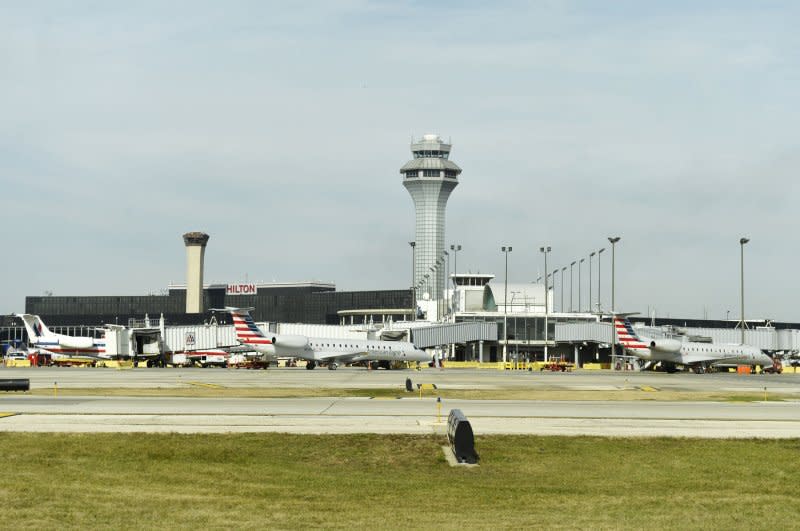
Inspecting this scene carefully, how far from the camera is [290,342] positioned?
357 feet

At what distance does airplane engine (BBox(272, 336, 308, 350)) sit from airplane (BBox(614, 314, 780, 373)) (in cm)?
3267

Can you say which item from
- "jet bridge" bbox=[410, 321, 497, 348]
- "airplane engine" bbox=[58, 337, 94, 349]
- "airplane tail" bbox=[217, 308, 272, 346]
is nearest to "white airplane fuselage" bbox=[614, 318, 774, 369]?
"jet bridge" bbox=[410, 321, 497, 348]

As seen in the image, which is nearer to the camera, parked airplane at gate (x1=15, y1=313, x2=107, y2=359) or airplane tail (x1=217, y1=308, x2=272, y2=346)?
airplane tail (x1=217, y1=308, x2=272, y2=346)

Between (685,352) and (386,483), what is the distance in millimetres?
96447

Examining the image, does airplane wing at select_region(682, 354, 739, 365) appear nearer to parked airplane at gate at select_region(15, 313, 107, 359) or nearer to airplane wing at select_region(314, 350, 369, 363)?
airplane wing at select_region(314, 350, 369, 363)

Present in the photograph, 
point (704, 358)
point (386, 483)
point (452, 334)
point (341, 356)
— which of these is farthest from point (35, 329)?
point (386, 483)

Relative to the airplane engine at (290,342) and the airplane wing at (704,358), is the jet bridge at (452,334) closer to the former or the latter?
the airplane engine at (290,342)

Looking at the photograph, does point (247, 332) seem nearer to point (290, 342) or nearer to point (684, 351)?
point (290, 342)

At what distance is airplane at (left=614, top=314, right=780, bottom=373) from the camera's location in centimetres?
11525

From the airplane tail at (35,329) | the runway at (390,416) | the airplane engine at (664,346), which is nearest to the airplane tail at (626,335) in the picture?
the airplane engine at (664,346)

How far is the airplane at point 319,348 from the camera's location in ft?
354

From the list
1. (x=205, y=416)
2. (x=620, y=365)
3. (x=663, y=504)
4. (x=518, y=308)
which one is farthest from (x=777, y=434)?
(x=518, y=308)

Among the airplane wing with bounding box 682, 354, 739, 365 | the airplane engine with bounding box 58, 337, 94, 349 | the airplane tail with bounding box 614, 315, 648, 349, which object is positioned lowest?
the airplane wing with bounding box 682, 354, 739, 365

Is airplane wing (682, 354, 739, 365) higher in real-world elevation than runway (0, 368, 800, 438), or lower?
higher
